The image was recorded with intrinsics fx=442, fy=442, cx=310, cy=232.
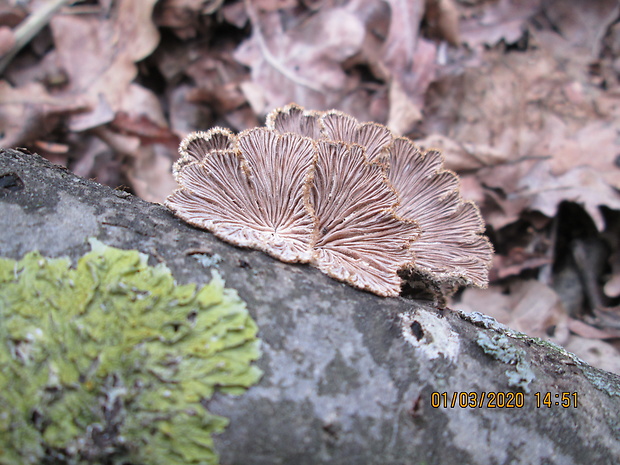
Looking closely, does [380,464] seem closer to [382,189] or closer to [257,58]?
[382,189]

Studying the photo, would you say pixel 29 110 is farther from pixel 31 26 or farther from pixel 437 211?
pixel 437 211

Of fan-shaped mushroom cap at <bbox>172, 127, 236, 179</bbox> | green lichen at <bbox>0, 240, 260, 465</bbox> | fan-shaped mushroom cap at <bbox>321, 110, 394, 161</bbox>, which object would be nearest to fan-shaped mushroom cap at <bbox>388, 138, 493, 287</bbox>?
fan-shaped mushroom cap at <bbox>321, 110, 394, 161</bbox>

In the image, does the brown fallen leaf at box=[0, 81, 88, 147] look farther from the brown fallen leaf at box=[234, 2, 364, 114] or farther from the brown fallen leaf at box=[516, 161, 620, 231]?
the brown fallen leaf at box=[516, 161, 620, 231]

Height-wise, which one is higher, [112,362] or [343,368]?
[343,368]

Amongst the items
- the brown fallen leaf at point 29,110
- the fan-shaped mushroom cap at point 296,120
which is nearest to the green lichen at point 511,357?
the fan-shaped mushroom cap at point 296,120

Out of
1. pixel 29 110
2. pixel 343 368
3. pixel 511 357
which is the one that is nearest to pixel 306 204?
pixel 343 368

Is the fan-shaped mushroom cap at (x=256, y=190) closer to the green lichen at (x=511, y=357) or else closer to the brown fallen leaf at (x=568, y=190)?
the green lichen at (x=511, y=357)

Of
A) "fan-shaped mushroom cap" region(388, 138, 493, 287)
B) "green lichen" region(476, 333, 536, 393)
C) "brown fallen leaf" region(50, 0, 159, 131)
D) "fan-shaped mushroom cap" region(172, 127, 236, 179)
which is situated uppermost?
"brown fallen leaf" region(50, 0, 159, 131)
